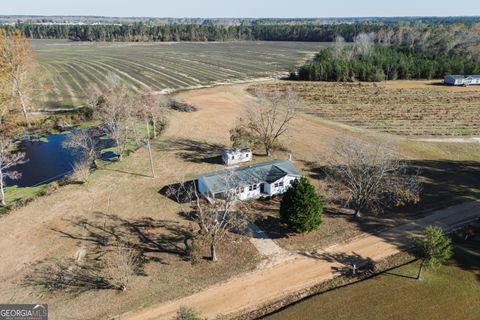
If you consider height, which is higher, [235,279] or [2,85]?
[2,85]

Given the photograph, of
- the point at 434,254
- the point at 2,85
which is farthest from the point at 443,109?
the point at 2,85

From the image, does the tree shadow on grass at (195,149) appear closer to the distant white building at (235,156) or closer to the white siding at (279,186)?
the distant white building at (235,156)

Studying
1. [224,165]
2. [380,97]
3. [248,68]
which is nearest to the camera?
[224,165]

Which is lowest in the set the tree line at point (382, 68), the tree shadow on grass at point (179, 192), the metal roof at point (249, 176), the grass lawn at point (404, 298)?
the grass lawn at point (404, 298)

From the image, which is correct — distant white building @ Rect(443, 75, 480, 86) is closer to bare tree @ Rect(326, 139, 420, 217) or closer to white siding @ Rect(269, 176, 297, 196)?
bare tree @ Rect(326, 139, 420, 217)

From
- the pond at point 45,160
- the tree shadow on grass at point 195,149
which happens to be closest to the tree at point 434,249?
the tree shadow on grass at point 195,149

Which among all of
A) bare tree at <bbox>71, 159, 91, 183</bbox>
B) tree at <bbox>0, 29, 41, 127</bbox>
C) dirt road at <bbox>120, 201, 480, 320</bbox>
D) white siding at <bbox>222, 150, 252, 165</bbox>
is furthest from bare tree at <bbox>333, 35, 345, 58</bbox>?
bare tree at <bbox>71, 159, 91, 183</bbox>

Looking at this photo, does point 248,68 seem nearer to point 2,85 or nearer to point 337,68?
point 337,68

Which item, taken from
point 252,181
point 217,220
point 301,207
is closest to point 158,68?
point 252,181
